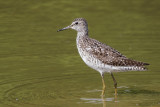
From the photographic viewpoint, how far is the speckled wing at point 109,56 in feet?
47.6

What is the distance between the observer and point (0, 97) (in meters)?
14.4

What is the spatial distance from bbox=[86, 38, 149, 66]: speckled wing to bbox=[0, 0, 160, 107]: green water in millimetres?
886

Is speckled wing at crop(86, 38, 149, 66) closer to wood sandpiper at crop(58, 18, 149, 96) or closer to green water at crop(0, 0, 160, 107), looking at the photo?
wood sandpiper at crop(58, 18, 149, 96)

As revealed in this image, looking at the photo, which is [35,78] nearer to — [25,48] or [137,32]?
[25,48]

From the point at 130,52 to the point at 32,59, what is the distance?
3.30m

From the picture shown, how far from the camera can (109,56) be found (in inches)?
579

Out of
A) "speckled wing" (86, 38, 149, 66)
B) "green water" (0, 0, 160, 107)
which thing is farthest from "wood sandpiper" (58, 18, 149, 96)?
Answer: "green water" (0, 0, 160, 107)

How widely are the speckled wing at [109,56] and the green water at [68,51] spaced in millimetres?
886

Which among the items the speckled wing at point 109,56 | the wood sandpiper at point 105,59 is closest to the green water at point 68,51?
the wood sandpiper at point 105,59

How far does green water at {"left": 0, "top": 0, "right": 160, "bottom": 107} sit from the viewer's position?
1455cm

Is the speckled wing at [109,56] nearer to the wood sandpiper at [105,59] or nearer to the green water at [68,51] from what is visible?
the wood sandpiper at [105,59]

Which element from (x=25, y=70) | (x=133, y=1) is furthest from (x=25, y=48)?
(x=133, y=1)

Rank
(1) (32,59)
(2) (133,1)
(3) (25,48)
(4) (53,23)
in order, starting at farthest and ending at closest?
(2) (133,1)
(4) (53,23)
(3) (25,48)
(1) (32,59)

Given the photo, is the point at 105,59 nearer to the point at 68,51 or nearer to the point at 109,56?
the point at 109,56
